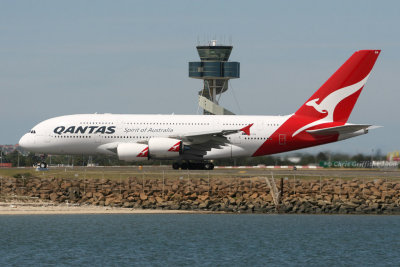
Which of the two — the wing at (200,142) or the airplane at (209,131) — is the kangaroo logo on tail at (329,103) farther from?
the wing at (200,142)

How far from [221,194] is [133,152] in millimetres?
9569

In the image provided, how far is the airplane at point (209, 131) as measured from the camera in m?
68.3

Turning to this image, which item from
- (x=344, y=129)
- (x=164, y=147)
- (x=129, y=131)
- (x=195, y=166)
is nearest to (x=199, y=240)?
(x=164, y=147)

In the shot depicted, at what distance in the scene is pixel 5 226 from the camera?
54250mm

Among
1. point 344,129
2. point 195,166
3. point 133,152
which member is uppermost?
point 344,129

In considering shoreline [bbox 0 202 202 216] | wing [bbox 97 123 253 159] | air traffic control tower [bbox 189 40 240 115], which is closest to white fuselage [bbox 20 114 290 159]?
wing [bbox 97 123 253 159]

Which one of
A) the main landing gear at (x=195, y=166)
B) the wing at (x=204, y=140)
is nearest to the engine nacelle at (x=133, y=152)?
the wing at (x=204, y=140)

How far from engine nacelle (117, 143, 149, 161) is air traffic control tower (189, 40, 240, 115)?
44.8 m

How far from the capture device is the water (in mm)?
43656

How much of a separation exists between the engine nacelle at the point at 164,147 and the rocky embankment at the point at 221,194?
501 centimetres

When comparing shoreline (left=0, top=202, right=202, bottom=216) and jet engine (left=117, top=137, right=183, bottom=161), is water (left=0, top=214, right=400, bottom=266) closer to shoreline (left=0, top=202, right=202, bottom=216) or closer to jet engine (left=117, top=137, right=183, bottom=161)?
shoreline (left=0, top=202, right=202, bottom=216)

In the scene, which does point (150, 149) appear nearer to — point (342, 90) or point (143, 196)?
point (143, 196)

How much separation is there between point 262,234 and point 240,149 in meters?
19.4

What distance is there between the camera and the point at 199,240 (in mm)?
49312
